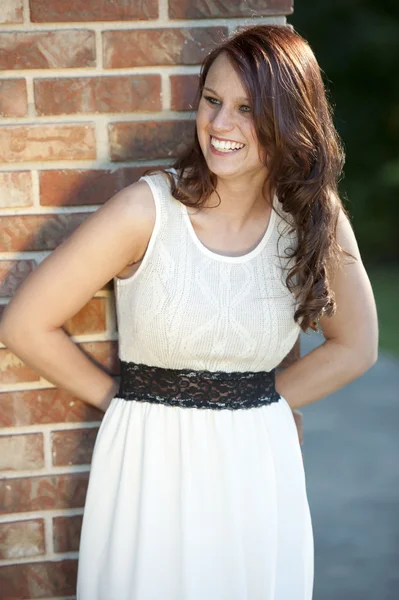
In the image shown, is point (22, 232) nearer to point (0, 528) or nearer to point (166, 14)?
point (166, 14)

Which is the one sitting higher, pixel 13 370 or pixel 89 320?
pixel 89 320

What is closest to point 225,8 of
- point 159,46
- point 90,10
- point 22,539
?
point 159,46

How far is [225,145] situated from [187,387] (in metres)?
0.58

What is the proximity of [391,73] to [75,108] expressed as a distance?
1257 cm

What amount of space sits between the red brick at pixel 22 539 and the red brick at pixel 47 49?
3.78ft

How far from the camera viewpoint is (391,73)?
1386 centimetres

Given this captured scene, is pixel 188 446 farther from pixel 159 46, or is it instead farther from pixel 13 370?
pixel 159 46

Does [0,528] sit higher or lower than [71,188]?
lower

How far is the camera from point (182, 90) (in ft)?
7.15

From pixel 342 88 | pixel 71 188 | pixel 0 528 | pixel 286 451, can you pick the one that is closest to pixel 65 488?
pixel 0 528

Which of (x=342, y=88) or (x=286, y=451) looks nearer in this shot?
(x=286, y=451)

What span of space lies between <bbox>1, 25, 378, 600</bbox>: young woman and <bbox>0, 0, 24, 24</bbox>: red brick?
1.48 ft

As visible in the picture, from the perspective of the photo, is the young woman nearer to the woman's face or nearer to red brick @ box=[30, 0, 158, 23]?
the woman's face

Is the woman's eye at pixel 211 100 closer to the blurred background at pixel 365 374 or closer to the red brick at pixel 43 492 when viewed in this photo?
the blurred background at pixel 365 374
